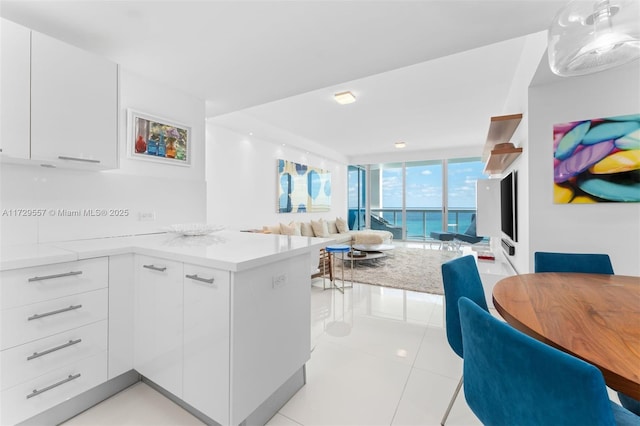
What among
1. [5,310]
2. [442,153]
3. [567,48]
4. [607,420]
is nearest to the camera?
[607,420]

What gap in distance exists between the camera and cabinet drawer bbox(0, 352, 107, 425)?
1.29 m

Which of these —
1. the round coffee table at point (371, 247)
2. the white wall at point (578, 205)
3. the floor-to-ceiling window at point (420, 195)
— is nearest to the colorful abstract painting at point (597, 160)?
the white wall at point (578, 205)

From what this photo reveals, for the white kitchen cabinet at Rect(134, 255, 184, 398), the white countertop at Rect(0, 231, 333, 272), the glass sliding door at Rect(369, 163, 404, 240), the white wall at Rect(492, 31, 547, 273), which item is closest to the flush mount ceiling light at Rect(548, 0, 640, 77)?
the white wall at Rect(492, 31, 547, 273)

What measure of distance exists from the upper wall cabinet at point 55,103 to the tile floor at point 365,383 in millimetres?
1574

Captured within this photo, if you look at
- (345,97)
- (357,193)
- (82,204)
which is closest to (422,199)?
(357,193)

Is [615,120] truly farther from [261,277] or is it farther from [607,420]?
[261,277]

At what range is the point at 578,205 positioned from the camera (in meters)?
2.27

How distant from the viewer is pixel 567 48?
137 centimetres

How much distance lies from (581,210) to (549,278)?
123 centimetres

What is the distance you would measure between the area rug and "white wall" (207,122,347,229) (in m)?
1.85

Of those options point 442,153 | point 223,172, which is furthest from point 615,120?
point 442,153

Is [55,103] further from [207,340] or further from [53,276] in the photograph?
[207,340]

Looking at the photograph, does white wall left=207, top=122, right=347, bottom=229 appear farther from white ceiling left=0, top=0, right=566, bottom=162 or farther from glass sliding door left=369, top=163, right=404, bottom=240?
glass sliding door left=369, top=163, right=404, bottom=240

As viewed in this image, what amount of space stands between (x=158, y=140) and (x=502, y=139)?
4.03m
